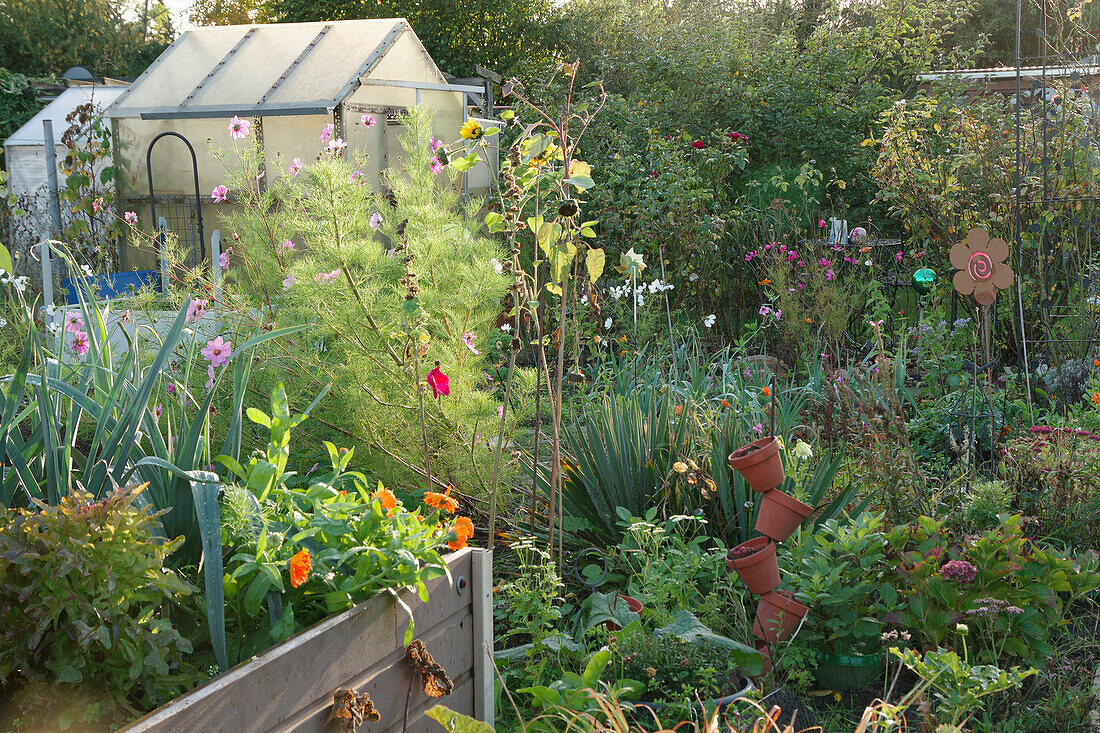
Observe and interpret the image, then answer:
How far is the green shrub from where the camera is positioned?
129cm

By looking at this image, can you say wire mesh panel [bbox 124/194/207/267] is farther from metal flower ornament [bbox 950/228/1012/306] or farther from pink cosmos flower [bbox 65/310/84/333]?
metal flower ornament [bbox 950/228/1012/306]

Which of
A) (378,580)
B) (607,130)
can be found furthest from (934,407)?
(607,130)

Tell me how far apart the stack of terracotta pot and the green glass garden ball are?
2.96 metres

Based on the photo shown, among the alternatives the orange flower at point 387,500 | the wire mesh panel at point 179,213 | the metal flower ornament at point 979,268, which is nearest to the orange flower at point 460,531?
the orange flower at point 387,500

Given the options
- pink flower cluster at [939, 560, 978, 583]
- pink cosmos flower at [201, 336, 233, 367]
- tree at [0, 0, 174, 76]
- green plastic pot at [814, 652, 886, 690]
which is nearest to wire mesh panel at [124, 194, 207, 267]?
pink cosmos flower at [201, 336, 233, 367]

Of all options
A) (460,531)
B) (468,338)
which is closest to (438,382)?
(468,338)

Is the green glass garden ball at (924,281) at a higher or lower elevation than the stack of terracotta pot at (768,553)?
higher

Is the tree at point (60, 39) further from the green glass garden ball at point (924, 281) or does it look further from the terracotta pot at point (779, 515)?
the terracotta pot at point (779, 515)

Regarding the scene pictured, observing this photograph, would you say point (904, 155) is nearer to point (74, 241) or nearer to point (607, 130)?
point (607, 130)

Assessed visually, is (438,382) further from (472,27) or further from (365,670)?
(472,27)

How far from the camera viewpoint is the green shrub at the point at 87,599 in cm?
129

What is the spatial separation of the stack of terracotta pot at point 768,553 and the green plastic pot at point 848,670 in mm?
136

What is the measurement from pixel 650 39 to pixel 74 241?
6.40m

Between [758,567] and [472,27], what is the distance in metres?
15.1
